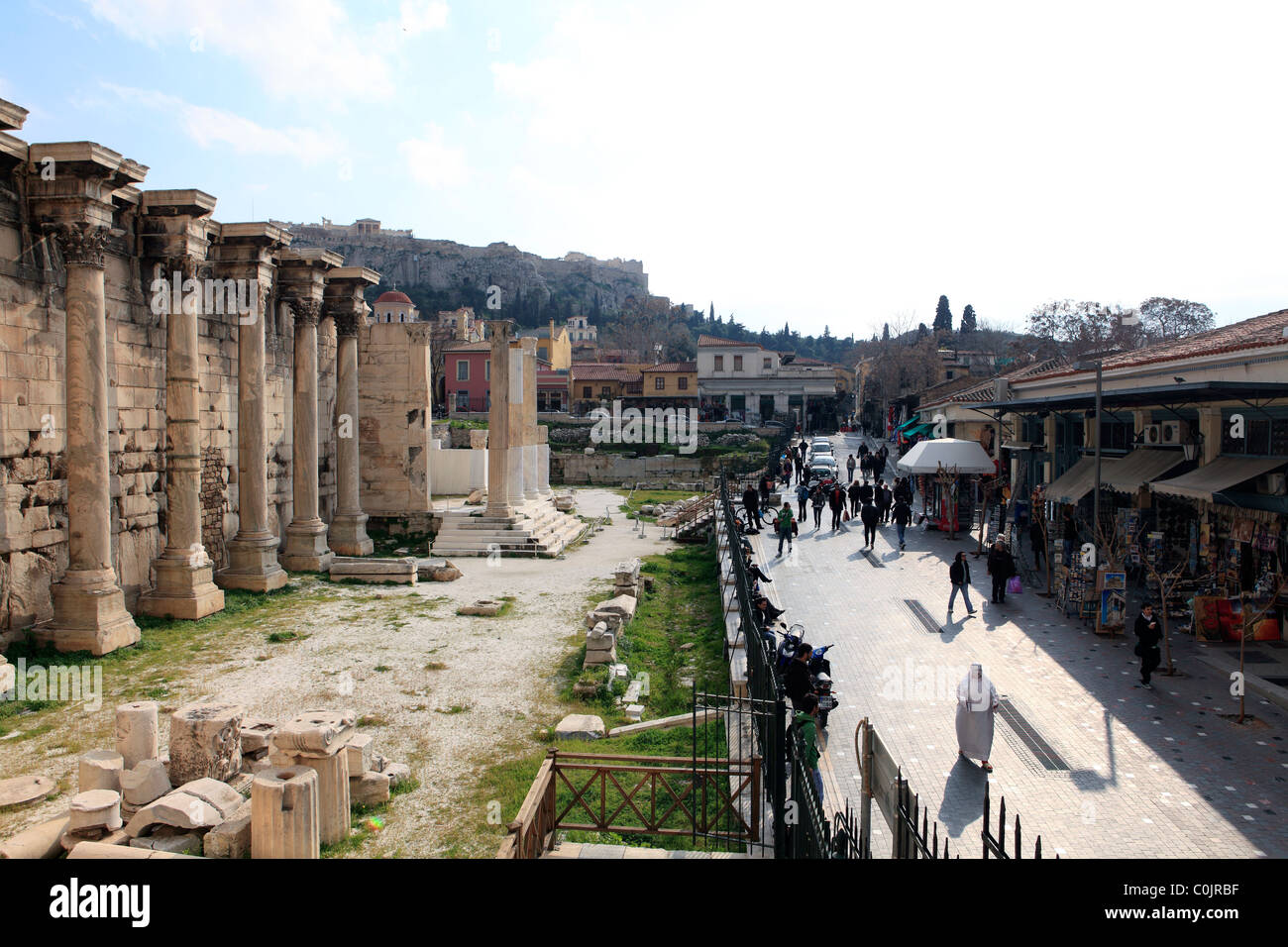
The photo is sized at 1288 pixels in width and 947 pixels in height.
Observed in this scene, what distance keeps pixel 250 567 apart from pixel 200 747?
9.47 meters

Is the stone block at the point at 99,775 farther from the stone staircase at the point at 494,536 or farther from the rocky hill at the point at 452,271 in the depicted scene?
the rocky hill at the point at 452,271

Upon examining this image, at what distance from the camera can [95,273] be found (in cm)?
1213

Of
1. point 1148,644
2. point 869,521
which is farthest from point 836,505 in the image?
point 1148,644

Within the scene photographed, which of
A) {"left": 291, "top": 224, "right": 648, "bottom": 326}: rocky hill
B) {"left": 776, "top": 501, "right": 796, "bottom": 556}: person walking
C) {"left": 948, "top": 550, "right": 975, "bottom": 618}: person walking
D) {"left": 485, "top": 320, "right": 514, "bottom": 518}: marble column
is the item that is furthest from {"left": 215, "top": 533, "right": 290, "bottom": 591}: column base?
{"left": 291, "top": 224, "right": 648, "bottom": 326}: rocky hill

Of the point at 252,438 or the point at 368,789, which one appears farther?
the point at 252,438

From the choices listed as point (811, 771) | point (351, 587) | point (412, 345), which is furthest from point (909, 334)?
point (811, 771)

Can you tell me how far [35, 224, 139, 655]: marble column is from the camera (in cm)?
1190

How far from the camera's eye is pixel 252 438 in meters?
16.6

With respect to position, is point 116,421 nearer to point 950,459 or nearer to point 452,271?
point 950,459

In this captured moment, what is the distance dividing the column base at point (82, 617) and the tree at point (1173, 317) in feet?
186

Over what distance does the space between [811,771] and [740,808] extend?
76cm

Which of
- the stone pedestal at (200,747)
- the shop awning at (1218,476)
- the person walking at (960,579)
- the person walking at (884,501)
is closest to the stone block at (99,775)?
the stone pedestal at (200,747)

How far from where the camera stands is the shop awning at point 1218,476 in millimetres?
12797
